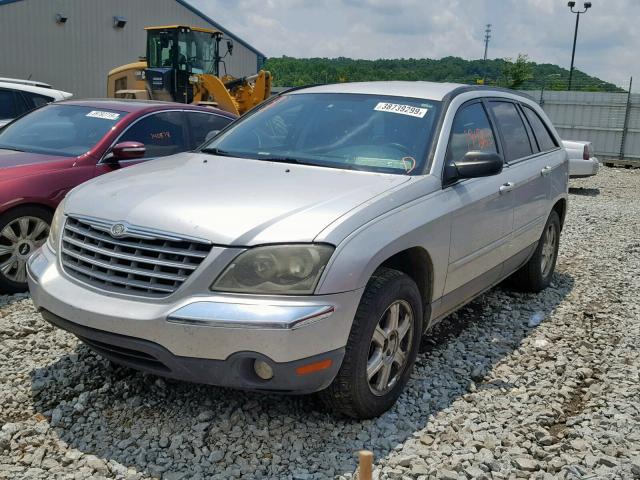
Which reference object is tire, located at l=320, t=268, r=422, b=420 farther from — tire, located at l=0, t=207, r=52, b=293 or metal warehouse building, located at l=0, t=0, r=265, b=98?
metal warehouse building, located at l=0, t=0, r=265, b=98

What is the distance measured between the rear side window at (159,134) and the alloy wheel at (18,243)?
1126mm

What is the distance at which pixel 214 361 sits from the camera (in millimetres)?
2965

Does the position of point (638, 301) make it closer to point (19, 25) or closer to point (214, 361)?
point (214, 361)

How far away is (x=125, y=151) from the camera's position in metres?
5.72

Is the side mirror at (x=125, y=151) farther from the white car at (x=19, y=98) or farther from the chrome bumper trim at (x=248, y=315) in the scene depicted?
the white car at (x=19, y=98)

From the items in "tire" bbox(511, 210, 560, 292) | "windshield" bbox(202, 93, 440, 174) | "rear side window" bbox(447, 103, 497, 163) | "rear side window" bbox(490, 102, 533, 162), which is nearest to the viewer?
"windshield" bbox(202, 93, 440, 174)

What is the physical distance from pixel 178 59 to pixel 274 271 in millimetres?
16036

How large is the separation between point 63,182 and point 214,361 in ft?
10.2

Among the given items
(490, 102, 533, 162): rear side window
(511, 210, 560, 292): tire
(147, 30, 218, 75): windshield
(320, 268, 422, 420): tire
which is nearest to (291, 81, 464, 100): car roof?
(490, 102, 533, 162): rear side window

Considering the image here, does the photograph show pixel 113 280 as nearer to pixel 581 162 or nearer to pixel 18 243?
pixel 18 243

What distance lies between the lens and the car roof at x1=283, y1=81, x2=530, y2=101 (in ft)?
14.8

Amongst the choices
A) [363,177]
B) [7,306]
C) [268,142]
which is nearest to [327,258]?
[363,177]

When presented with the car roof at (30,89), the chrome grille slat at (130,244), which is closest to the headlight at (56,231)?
the chrome grille slat at (130,244)

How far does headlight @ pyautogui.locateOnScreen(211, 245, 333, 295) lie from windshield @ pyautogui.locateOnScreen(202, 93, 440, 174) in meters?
1.12
